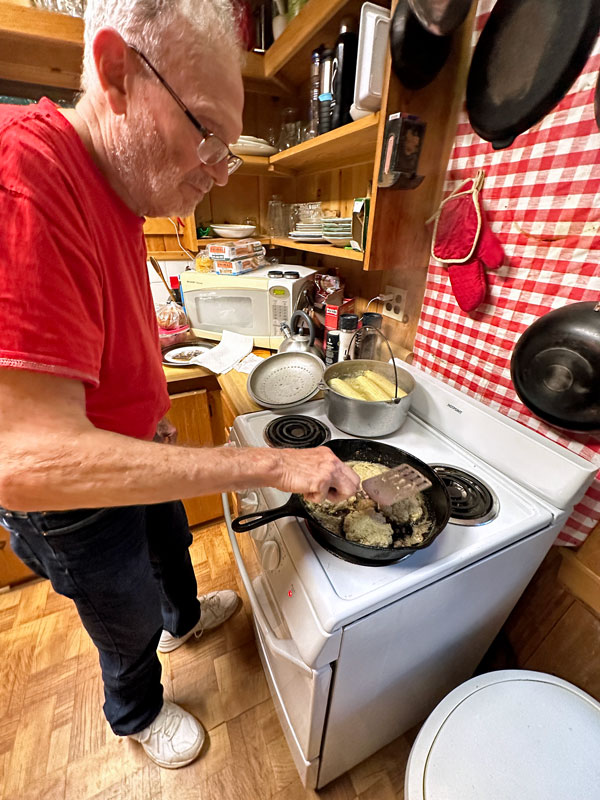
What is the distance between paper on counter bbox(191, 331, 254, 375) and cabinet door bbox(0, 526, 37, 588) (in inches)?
39.2

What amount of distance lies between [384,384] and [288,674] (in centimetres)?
75

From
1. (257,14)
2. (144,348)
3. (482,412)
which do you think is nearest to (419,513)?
(482,412)

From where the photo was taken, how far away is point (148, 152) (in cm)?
54

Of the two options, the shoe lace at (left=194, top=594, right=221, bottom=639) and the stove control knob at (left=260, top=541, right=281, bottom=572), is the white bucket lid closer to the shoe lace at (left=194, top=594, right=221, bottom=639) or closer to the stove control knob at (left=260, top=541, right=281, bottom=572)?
the stove control knob at (left=260, top=541, right=281, bottom=572)

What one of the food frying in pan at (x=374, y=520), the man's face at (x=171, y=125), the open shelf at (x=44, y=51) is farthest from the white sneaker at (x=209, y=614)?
the open shelf at (x=44, y=51)

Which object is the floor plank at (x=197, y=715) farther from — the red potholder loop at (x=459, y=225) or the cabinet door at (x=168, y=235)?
the cabinet door at (x=168, y=235)

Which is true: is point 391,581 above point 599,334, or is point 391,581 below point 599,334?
below

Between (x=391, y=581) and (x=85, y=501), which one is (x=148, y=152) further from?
(x=391, y=581)

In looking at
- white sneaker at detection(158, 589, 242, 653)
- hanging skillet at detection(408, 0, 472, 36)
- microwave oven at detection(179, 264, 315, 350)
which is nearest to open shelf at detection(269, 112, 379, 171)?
hanging skillet at detection(408, 0, 472, 36)

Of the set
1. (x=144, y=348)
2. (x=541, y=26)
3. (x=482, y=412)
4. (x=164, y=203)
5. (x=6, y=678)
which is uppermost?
(x=541, y=26)

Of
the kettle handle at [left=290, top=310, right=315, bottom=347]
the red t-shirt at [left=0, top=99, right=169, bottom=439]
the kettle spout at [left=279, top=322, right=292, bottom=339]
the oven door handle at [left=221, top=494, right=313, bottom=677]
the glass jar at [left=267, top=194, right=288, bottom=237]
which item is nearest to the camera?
the red t-shirt at [left=0, top=99, right=169, bottom=439]

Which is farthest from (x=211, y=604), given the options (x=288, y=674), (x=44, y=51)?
(x=44, y=51)

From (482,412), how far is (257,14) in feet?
5.83

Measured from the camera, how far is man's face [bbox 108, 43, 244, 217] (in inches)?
19.6
